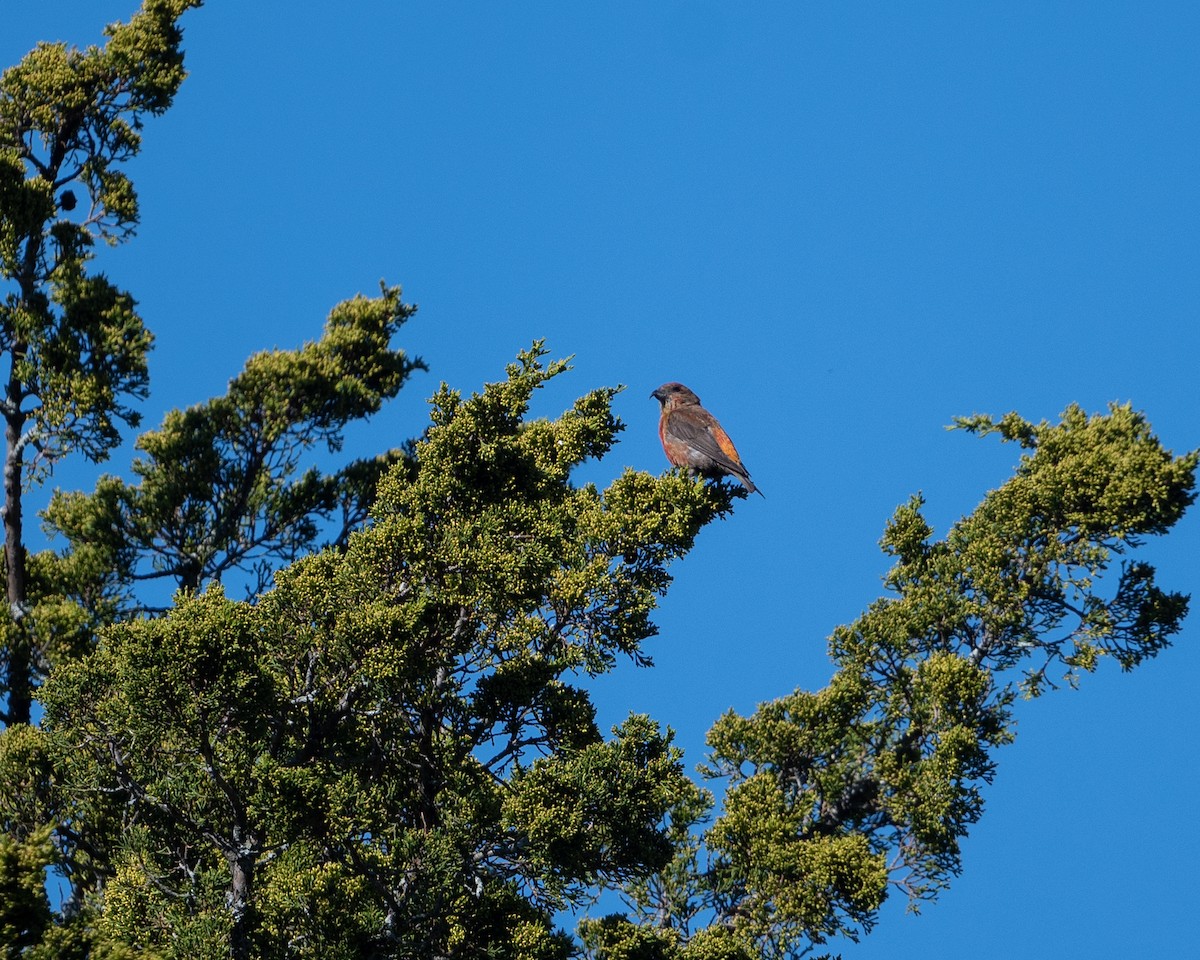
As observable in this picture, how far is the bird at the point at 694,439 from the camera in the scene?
1692 cm

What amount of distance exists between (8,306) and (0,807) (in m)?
6.74

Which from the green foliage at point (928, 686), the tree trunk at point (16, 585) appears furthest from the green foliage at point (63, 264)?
the green foliage at point (928, 686)

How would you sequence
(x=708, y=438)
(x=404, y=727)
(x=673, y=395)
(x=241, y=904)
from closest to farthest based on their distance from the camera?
(x=241, y=904) < (x=404, y=727) < (x=708, y=438) < (x=673, y=395)

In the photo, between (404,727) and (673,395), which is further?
(673,395)

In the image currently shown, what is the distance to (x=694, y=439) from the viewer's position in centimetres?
1758

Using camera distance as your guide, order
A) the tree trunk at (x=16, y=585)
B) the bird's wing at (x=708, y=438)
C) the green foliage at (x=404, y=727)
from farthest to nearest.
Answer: the tree trunk at (x=16, y=585), the bird's wing at (x=708, y=438), the green foliage at (x=404, y=727)

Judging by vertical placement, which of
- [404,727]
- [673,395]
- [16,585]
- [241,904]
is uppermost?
[673,395]

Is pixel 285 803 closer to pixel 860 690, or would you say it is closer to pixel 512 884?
pixel 512 884

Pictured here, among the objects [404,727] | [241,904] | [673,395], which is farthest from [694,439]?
[241,904]

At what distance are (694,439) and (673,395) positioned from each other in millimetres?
1633

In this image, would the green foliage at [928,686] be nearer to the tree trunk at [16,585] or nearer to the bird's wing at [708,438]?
the bird's wing at [708,438]

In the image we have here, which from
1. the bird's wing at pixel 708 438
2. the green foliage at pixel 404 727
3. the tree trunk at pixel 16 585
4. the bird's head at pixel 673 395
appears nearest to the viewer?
the green foliage at pixel 404 727

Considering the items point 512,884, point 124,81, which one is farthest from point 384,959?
point 124,81

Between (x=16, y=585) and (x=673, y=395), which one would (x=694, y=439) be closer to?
(x=673, y=395)
